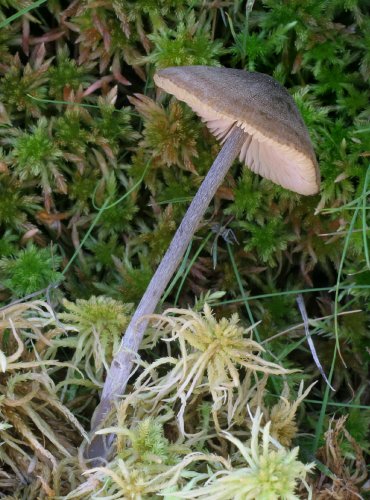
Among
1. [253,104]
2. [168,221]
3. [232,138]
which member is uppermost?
[253,104]

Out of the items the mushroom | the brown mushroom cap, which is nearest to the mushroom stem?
the mushroom

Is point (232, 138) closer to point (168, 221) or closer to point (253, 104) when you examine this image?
point (253, 104)

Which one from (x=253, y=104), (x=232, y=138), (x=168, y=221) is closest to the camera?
(x=253, y=104)

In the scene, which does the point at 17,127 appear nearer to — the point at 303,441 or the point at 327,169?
the point at 327,169

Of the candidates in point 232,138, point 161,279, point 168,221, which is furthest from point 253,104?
point 168,221

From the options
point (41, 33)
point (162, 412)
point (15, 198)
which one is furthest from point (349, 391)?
point (41, 33)

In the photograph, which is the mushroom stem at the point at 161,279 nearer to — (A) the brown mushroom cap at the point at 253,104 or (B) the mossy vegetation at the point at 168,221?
(B) the mossy vegetation at the point at 168,221

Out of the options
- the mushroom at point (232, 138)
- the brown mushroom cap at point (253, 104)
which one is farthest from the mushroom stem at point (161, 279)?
the brown mushroom cap at point (253, 104)
